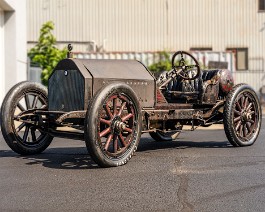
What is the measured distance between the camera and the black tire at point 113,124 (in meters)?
6.42

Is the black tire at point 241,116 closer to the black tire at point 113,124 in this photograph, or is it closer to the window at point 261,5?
the black tire at point 113,124

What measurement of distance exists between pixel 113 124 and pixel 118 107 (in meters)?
0.30

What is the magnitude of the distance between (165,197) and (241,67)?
22293mm

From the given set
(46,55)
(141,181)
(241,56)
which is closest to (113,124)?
(141,181)

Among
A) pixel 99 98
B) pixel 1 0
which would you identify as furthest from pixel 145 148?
pixel 1 0

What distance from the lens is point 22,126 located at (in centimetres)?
779

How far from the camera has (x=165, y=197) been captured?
16.6ft

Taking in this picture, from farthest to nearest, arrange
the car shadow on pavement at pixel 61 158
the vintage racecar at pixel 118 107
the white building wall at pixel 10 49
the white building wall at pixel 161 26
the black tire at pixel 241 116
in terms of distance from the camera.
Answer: the white building wall at pixel 161 26, the white building wall at pixel 10 49, the black tire at pixel 241 116, the car shadow on pavement at pixel 61 158, the vintage racecar at pixel 118 107

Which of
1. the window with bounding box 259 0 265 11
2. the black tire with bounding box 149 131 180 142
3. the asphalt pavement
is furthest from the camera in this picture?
the window with bounding box 259 0 265 11

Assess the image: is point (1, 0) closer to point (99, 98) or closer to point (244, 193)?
point (99, 98)

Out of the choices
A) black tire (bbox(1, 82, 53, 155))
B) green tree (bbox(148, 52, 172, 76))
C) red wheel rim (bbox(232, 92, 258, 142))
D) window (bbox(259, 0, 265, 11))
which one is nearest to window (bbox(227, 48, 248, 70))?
window (bbox(259, 0, 265, 11))

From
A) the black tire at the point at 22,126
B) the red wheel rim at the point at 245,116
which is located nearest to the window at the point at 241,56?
the red wheel rim at the point at 245,116

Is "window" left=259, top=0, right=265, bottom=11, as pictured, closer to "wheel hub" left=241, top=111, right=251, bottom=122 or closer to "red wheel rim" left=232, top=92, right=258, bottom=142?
"red wheel rim" left=232, top=92, right=258, bottom=142

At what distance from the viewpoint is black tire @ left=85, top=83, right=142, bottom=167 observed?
6.42 meters
